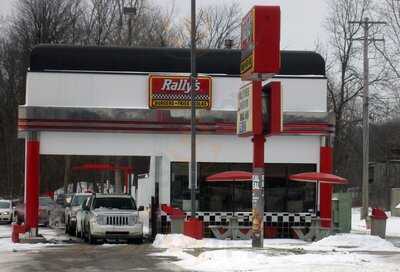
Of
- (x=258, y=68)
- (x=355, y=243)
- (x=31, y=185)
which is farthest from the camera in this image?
(x=31, y=185)

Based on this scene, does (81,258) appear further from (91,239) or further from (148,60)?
(148,60)

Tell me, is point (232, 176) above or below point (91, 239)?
above

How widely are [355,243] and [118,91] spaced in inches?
402

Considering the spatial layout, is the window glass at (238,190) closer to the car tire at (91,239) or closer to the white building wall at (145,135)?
the white building wall at (145,135)

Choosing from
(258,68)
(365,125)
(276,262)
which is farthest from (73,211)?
(365,125)

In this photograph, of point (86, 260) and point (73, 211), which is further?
point (73, 211)

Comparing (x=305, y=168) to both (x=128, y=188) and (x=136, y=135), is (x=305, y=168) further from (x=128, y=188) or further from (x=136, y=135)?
(x=128, y=188)

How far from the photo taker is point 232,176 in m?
26.7

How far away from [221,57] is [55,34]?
34311 millimetres

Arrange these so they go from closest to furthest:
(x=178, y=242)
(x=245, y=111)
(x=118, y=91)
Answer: (x=245, y=111), (x=178, y=242), (x=118, y=91)

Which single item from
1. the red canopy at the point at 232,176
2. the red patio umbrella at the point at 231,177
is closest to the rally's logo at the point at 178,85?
the red patio umbrella at the point at 231,177

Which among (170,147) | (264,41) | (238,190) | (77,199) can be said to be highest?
(264,41)

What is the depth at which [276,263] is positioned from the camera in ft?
59.3

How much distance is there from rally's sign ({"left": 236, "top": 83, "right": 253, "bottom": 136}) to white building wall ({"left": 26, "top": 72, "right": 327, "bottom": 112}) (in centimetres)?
625
